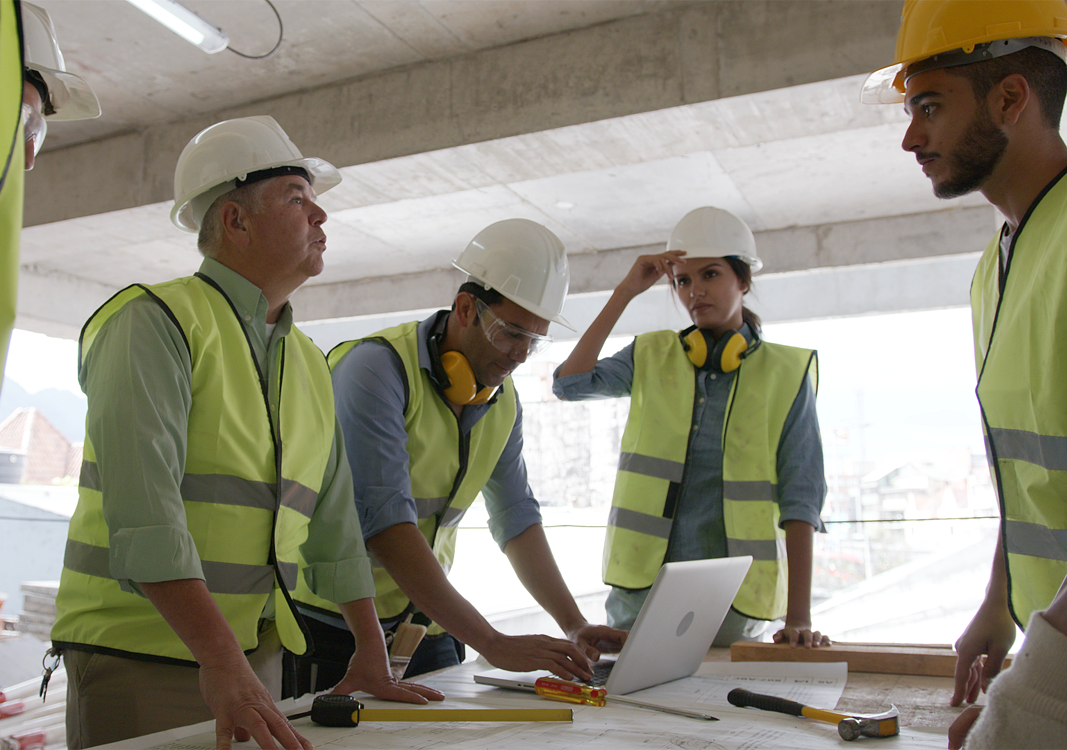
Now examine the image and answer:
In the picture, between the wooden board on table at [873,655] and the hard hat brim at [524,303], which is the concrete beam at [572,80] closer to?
the hard hat brim at [524,303]

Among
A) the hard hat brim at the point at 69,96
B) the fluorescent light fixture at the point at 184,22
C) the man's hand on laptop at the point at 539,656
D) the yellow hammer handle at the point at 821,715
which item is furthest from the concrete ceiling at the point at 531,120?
the yellow hammer handle at the point at 821,715

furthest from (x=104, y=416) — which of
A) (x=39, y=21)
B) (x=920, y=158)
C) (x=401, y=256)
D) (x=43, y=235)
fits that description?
(x=401, y=256)

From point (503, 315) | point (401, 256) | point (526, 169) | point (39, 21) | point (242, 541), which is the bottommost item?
point (242, 541)

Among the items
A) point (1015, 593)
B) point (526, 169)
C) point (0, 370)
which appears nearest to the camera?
point (0, 370)

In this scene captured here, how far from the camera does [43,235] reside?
7.16 meters

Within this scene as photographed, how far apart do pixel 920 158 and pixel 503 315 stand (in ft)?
3.77

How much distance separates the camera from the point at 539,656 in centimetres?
181

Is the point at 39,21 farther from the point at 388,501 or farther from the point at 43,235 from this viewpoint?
the point at 43,235

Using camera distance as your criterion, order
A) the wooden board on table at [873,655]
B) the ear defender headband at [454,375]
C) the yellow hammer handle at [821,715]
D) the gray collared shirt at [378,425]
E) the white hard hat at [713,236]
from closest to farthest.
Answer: the yellow hammer handle at [821,715] → the wooden board on table at [873,655] → the gray collared shirt at [378,425] → the ear defender headband at [454,375] → the white hard hat at [713,236]

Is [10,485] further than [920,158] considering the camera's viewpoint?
Yes

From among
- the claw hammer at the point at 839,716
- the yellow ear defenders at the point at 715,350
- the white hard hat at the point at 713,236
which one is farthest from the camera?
the white hard hat at the point at 713,236

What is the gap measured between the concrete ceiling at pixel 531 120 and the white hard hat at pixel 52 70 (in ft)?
9.39

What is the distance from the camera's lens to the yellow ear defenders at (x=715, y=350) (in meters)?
2.91

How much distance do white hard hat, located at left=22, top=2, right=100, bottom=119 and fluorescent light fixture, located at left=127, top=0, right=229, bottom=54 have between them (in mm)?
1953
